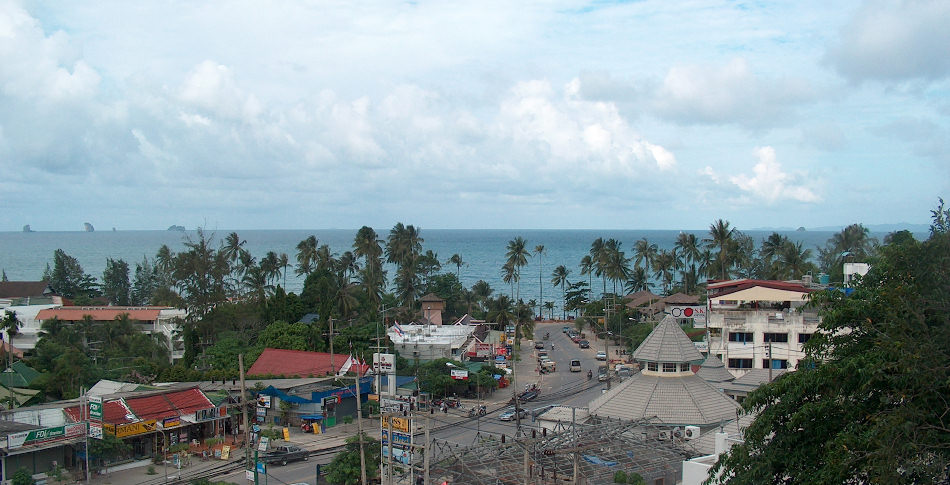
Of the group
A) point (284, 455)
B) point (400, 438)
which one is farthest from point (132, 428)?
point (400, 438)

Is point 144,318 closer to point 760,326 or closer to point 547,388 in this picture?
point 547,388

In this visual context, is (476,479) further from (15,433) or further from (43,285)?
(43,285)

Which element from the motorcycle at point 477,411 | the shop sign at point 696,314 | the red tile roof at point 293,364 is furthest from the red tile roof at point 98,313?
the shop sign at point 696,314

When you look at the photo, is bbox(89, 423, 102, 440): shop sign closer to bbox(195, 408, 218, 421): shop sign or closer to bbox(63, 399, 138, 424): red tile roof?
bbox(63, 399, 138, 424): red tile roof

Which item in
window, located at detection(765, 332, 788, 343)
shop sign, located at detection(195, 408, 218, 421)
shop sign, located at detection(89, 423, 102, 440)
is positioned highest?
window, located at detection(765, 332, 788, 343)

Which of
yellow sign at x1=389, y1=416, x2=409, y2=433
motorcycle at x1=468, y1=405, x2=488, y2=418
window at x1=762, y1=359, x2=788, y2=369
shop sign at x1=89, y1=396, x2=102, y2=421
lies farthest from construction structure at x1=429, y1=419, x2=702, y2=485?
window at x1=762, y1=359, x2=788, y2=369

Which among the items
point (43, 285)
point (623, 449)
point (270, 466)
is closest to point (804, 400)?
point (623, 449)
